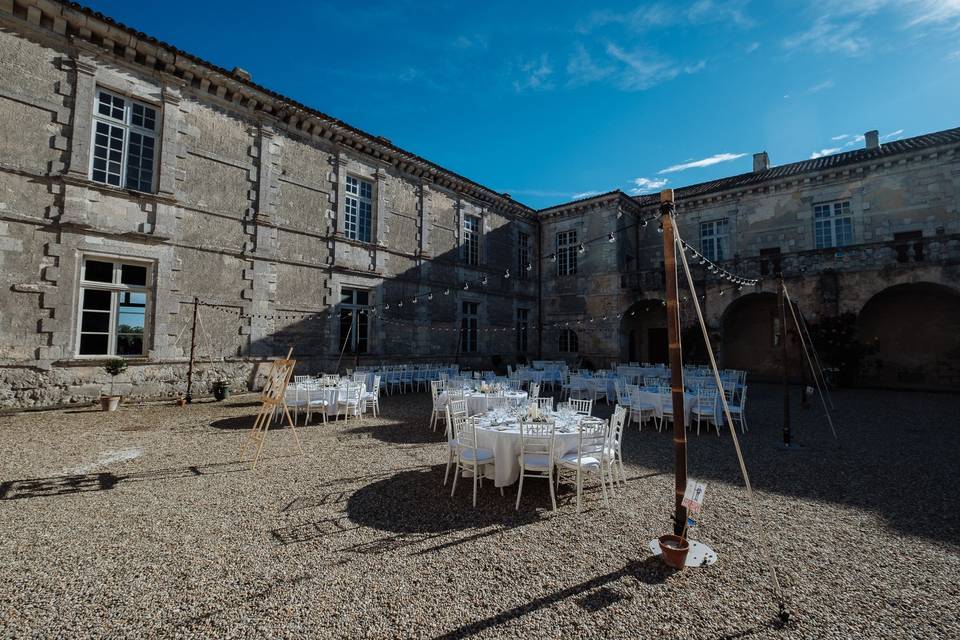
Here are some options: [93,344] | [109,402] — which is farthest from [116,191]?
[109,402]

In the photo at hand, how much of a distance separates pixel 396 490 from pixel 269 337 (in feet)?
25.4

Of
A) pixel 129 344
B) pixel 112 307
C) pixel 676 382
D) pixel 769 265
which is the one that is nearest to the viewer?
pixel 676 382

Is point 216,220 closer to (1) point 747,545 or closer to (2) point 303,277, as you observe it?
(2) point 303,277

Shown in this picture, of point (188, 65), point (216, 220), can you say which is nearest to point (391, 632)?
point (216, 220)

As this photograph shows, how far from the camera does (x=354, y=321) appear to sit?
39.9 ft

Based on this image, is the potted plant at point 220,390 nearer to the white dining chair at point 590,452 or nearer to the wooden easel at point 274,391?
the wooden easel at point 274,391

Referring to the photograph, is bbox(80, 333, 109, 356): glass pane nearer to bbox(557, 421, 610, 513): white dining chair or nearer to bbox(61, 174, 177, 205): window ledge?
bbox(61, 174, 177, 205): window ledge

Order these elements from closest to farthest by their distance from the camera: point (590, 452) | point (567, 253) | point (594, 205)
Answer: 1. point (590, 452)
2. point (594, 205)
3. point (567, 253)

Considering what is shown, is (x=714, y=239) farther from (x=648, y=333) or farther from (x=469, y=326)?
(x=469, y=326)

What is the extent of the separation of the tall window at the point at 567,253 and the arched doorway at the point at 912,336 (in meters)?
9.12

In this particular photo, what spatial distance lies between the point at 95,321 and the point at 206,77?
5.75 metres

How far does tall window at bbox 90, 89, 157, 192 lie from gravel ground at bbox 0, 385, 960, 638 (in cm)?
573

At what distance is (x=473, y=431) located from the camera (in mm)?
3867

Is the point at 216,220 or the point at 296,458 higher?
the point at 216,220
